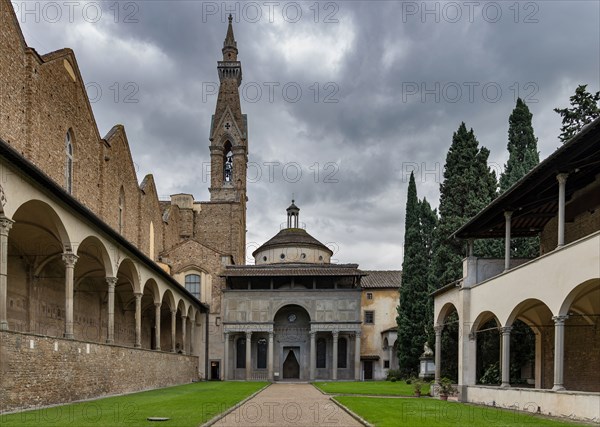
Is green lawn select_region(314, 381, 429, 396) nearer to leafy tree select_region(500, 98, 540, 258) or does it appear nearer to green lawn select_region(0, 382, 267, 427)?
green lawn select_region(0, 382, 267, 427)

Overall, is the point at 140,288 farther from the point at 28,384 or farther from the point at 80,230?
the point at 28,384

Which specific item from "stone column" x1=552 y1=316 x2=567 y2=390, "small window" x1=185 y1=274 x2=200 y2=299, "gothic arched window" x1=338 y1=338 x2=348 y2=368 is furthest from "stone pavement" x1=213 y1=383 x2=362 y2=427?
"small window" x1=185 y1=274 x2=200 y2=299

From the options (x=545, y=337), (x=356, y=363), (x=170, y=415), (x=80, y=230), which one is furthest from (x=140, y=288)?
(x=356, y=363)

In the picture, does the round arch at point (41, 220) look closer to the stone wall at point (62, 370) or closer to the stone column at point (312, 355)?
the stone wall at point (62, 370)

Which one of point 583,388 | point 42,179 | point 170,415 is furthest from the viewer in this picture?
point 583,388

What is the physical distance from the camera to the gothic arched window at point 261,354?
47.2 m

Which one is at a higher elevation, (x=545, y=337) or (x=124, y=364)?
(x=545, y=337)

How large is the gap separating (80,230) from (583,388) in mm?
16633

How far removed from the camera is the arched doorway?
4781cm

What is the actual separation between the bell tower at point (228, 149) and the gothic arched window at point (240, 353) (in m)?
15.4

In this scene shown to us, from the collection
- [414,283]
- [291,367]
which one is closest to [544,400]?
[414,283]

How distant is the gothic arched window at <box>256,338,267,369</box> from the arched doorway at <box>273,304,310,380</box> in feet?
2.96

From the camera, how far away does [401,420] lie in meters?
13.2

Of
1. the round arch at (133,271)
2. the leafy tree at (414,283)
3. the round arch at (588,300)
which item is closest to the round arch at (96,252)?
the round arch at (133,271)
